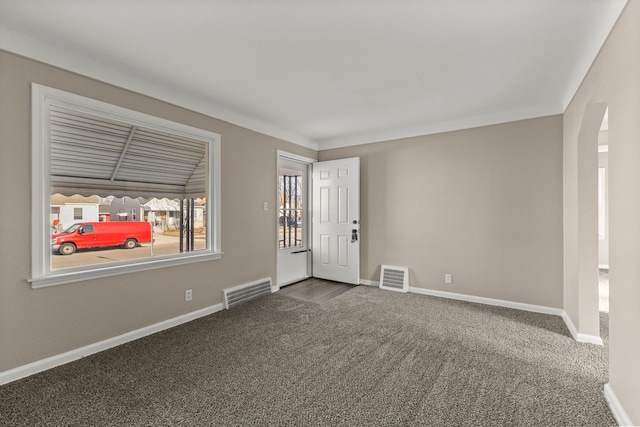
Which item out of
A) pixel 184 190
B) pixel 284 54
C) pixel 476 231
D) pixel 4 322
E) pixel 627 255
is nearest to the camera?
pixel 627 255

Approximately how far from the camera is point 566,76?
275 cm

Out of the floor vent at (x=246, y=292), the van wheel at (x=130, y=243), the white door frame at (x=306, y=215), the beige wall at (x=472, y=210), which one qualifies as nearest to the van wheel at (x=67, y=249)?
the van wheel at (x=130, y=243)

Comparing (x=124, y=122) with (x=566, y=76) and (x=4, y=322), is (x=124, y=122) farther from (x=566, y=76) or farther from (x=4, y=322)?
(x=566, y=76)

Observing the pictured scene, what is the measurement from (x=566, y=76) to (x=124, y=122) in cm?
417

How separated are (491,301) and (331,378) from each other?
8.84ft

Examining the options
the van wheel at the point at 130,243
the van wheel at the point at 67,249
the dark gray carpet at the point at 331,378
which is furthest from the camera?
the van wheel at the point at 130,243

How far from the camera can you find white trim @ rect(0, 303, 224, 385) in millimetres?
2137

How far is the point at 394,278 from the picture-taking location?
450 centimetres

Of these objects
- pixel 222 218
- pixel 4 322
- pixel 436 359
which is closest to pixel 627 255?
pixel 436 359

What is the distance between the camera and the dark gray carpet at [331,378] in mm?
1767

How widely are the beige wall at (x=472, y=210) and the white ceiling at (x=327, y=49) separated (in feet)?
1.67

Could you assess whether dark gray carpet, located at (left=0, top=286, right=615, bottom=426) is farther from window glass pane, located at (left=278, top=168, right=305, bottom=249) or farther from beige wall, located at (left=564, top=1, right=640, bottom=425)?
window glass pane, located at (left=278, top=168, right=305, bottom=249)

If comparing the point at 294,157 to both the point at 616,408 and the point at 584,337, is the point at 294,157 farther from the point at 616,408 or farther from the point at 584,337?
the point at 616,408

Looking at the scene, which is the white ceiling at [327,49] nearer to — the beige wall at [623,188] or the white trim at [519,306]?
the beige wall at [623,188]
